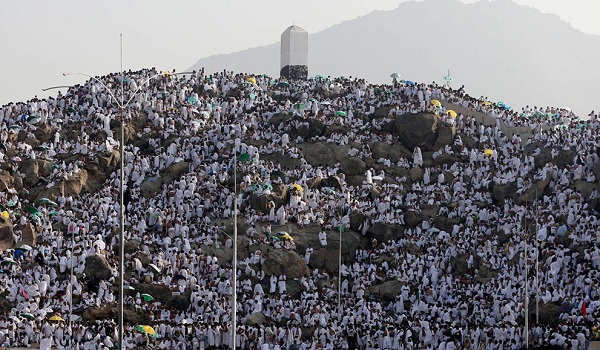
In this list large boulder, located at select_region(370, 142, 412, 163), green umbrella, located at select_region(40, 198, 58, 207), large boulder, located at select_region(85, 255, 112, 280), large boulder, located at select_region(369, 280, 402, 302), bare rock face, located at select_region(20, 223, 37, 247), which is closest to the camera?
large boulder, located at select_region(85, 255, 112, 280)

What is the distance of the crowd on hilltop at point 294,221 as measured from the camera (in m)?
54.1

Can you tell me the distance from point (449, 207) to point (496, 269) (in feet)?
32.8

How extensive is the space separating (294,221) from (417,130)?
16.3 meters

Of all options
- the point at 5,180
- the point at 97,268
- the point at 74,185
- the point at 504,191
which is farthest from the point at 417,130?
the point at 97,268

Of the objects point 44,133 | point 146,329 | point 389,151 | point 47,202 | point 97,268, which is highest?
point 44,133

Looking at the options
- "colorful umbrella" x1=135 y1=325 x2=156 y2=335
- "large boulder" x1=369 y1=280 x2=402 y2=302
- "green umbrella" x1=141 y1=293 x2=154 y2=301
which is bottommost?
"colorful umbrella" x1=135 y1=325 x2=156 y2=335

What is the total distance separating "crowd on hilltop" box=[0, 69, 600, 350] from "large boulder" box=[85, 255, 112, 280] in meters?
0.38

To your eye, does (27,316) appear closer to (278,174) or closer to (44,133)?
(278,174)

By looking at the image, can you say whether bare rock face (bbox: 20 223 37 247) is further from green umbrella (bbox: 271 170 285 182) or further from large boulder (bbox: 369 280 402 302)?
large boulder (bbox: 369 280 402 302)

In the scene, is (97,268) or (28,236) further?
(28,236)

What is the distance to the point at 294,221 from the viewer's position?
235ft

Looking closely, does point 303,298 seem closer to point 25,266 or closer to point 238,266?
point 238,266

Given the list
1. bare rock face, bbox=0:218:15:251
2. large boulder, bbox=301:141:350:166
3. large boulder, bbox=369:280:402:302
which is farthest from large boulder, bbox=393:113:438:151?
bare rock face, bbox=0:218:15:251

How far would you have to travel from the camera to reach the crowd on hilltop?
2128 inches
